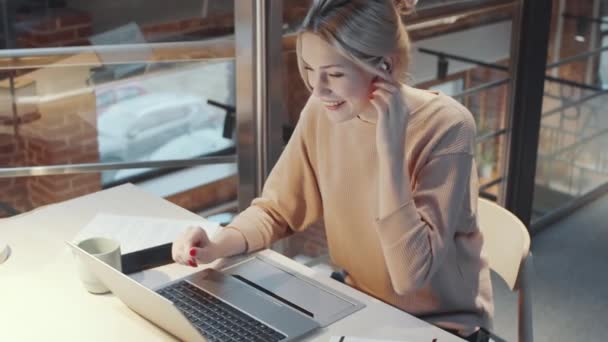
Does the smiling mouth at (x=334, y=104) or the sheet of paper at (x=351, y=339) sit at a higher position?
the smiling mouth at (x=334, y=104)

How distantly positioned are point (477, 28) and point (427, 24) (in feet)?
0.75

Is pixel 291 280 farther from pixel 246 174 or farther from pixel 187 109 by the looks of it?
pixel 187 109

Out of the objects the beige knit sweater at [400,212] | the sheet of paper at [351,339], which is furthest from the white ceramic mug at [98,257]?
the sheet of paper at [351,339]

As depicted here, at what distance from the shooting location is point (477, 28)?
326 centimetres

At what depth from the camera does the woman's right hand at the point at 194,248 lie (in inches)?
67.6

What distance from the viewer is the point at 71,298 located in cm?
166

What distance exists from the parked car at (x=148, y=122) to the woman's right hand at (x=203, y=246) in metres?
1.80

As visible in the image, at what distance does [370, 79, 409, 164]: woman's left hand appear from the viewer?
1621 mm

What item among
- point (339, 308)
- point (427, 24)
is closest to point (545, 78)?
point (427, 24)

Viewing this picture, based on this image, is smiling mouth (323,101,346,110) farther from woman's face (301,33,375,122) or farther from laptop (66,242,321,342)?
laptop (66,242,321,342)

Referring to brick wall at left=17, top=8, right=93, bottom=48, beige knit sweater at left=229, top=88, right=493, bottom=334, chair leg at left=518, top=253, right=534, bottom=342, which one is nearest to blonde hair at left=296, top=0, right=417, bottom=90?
beige knit sweater at left=229, top=88, right=493, bottom=334

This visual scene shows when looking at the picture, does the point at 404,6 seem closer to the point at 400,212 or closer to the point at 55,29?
the point at 400,212

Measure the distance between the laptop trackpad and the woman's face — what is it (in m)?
0.33

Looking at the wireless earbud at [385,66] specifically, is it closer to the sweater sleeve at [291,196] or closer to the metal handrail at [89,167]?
the sweater sleeve at [291,196]
